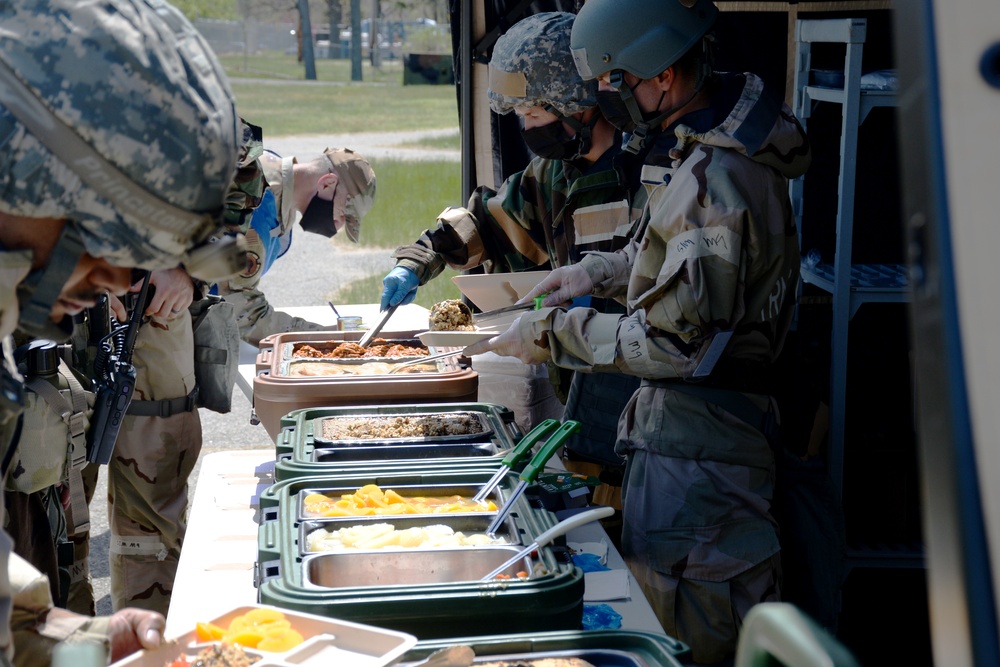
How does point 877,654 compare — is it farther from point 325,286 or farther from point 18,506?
point 325,286

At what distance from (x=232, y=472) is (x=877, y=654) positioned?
2.14 meters

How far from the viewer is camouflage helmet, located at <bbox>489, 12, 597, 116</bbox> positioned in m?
3.26

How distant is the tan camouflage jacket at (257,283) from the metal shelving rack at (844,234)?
6.45 ft

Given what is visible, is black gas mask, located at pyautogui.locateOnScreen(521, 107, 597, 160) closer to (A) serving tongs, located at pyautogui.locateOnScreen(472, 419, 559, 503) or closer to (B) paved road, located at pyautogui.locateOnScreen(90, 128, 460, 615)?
(A) serving tongs, located at pyautogui.locateOnScreen(472, 419, 559, 503)

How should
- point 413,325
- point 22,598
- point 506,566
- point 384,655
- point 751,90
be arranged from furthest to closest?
point 413,325
point 751,90
point 506,566
point 384,655
point 22,598

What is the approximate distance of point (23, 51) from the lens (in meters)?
0.98

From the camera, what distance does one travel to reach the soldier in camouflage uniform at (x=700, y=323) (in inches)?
94.9

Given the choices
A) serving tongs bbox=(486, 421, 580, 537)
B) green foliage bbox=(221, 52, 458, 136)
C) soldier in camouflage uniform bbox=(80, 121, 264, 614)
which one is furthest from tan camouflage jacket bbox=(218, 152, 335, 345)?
green foliage bbox=(221, 52, 458, 136)

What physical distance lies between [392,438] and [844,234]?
1.45 meters

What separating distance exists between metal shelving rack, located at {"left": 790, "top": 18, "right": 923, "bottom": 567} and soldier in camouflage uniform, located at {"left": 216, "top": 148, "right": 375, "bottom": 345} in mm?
1865

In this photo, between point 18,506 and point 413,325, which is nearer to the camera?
point 18,506

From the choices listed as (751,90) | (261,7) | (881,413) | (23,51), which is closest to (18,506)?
(23,51)

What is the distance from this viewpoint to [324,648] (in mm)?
1574

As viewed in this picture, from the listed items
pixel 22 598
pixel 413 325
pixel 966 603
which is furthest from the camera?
pixel 413 325
